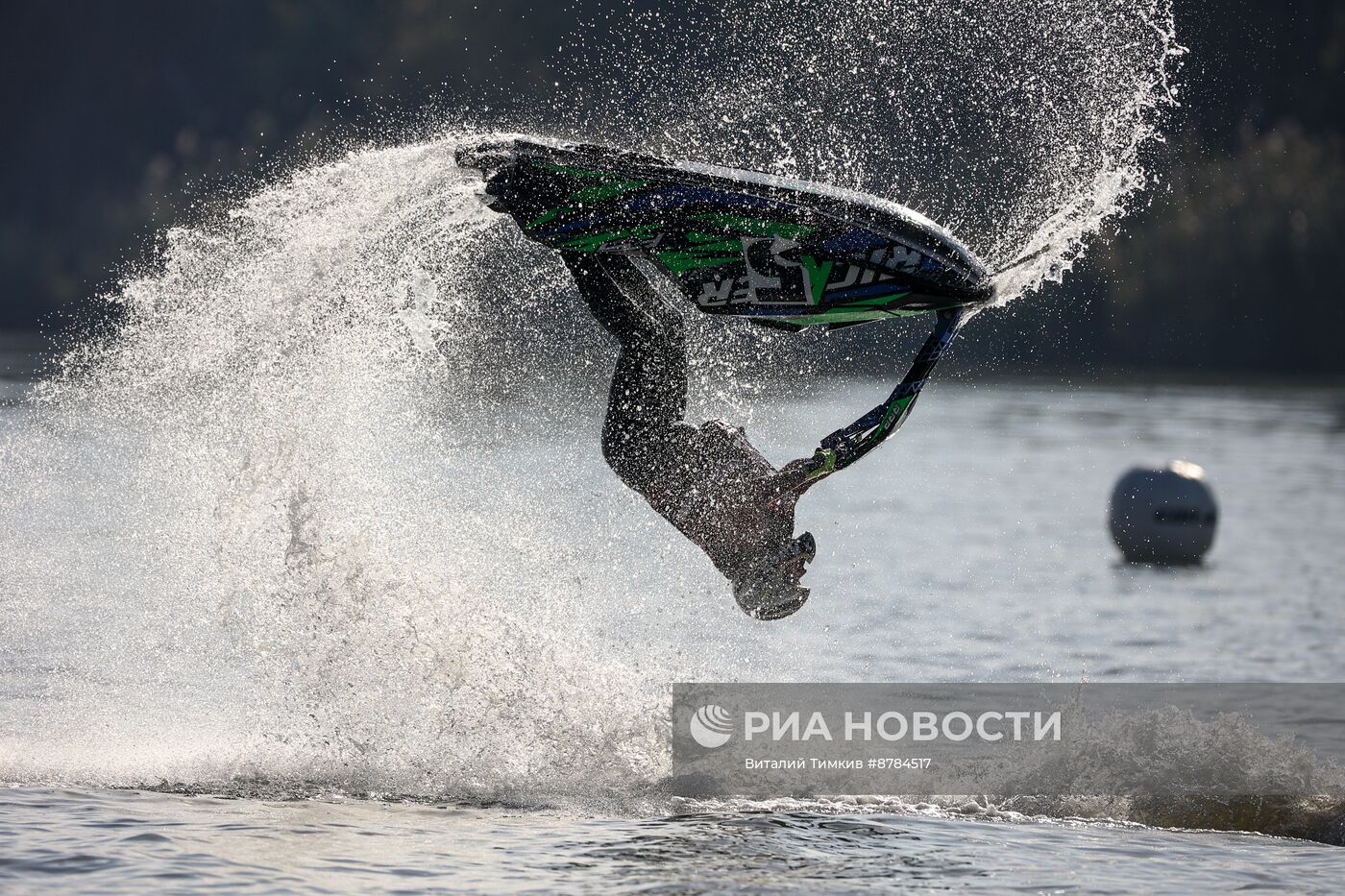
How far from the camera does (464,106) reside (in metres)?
66.9

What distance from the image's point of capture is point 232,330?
33.7 ft

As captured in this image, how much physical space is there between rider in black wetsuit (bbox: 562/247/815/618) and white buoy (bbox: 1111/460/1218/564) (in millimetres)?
12398

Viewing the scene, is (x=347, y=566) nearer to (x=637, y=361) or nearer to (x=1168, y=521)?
(x=637, y=361)

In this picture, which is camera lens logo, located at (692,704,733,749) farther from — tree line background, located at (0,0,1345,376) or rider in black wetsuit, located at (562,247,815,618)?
tree line background, located at (0,0,1345,376)

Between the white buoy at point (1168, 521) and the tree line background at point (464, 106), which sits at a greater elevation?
the tree line background at point (464, 106)

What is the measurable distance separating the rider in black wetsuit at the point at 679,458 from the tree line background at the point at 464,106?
35416 millimetres

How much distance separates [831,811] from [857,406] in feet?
105

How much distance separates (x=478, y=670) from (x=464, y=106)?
193 ft

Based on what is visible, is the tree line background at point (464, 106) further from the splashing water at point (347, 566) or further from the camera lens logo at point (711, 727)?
the camera lens logo at point (711, 727)

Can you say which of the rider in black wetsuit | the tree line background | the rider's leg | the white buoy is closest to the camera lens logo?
the rider in black wetsuit

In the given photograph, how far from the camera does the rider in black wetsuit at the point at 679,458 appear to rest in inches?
366

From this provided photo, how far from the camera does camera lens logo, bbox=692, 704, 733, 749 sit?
1016 centimetres

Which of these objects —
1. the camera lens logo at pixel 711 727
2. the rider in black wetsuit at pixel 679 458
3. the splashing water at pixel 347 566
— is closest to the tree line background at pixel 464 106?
the splashing water at pixel 347 566

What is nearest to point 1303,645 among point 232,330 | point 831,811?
point 831,811
